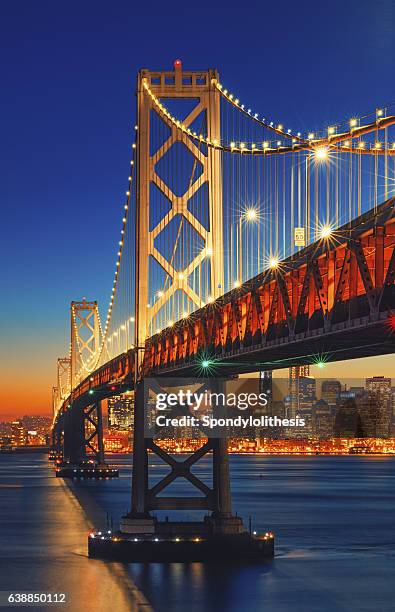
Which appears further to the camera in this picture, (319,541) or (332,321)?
(319,541)

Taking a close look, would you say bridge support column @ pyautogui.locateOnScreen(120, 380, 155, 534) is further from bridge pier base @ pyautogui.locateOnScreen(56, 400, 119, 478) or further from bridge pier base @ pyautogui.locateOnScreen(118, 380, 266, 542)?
bridge pier base @ pyautogui.locateOnScreen(56, 400, 119, 478)

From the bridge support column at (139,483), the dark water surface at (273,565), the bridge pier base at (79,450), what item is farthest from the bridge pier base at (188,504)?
the bridge pier base at (79,450)

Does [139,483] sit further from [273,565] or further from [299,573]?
[299,573]

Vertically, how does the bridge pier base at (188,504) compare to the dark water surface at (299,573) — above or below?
above

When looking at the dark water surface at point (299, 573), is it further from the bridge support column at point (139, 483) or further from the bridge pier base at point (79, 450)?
the bridge pier base at point (79, 450)

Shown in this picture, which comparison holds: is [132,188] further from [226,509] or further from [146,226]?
[226,509]

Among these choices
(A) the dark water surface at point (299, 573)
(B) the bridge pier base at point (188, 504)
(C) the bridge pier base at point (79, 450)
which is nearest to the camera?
(A) the dark water surface at point (299, 573)

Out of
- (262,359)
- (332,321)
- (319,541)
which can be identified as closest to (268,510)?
(319,541)

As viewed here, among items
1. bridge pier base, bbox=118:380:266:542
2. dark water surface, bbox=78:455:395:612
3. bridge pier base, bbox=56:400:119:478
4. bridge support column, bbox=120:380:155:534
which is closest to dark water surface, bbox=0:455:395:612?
dark water surface, bbox=78:455:395:612

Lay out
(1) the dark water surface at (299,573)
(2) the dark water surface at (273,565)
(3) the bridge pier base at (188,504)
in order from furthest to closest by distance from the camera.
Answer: (3) the bridge pier base at (188,504) → (2) the dark water surface at (273,565) → (1) the dark water surface at (299,573)
